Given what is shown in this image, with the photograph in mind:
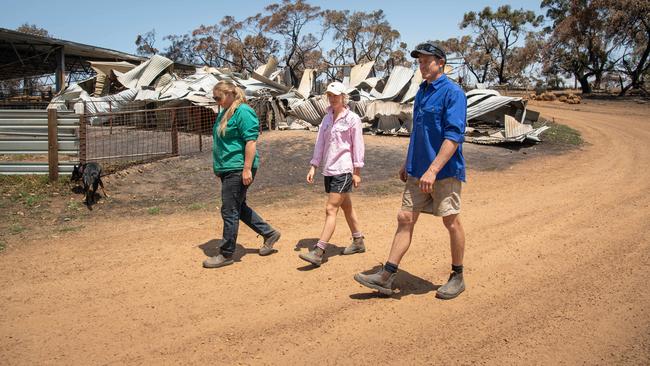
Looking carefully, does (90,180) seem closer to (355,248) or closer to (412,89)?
(355,248)

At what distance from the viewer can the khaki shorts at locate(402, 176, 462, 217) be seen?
12.8ft

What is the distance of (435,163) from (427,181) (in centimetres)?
14

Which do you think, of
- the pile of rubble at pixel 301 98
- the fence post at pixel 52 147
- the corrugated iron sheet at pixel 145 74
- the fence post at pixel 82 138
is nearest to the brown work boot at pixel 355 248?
the fence post at pixel 82 138

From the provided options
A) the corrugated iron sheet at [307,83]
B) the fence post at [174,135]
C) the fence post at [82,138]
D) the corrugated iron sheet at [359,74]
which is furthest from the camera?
the corrugated iron sheet at [307,83]

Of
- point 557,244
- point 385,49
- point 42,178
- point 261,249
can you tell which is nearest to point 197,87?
point 42,178

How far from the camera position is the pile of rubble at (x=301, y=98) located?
14547 mm

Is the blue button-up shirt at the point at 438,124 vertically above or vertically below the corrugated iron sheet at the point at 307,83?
below

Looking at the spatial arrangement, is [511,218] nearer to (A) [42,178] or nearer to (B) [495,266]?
(B) [495,266]

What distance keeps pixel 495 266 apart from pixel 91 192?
607 centimetres

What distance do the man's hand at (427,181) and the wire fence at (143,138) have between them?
6807mm

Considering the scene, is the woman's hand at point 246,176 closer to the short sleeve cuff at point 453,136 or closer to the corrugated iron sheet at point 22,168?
the short sleeve cuff at point 453,136

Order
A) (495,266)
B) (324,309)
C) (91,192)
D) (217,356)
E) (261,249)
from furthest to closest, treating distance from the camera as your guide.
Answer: (91,192)
(261,249)
(495,266)
(324,309)
(217,356)

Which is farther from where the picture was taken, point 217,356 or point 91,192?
point 91,192

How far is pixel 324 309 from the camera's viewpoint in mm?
3936
